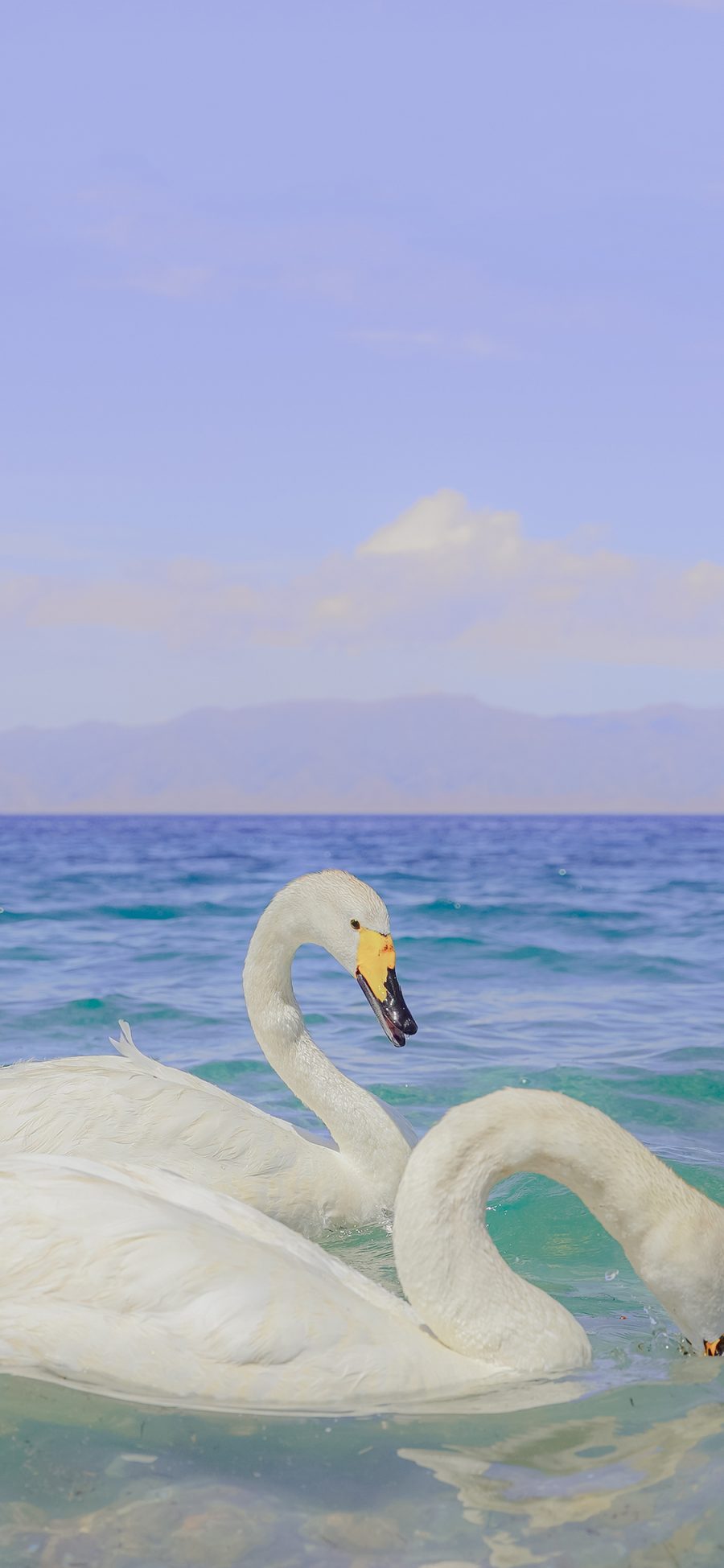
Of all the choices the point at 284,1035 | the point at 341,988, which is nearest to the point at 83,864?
the point at 341,988

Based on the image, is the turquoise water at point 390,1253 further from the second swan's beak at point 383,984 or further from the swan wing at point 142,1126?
the second swan's beak at point 383,984

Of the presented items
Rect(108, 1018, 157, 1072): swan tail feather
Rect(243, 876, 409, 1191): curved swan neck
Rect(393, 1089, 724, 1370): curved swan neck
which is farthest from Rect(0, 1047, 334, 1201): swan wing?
Rect(393, 1089, 724, 1370): curved swan neck

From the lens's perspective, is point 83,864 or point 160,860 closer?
point 83,864

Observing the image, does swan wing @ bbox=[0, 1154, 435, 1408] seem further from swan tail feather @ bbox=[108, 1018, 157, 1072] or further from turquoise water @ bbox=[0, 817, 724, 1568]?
swan tail feather @ bbox=[108, 1018, 157, 1072]

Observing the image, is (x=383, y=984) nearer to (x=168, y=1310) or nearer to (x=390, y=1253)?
(x=390, y=1253)

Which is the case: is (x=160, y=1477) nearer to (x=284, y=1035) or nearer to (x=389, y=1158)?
(x=389, y=1158)

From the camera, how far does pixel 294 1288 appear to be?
395cm

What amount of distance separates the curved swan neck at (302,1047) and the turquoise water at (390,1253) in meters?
0.40

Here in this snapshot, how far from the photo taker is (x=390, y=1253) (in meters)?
6.00

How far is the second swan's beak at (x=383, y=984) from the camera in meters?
6.23

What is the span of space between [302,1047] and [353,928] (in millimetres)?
764

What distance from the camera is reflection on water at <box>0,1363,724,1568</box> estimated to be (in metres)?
3.28

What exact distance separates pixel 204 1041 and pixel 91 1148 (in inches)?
167

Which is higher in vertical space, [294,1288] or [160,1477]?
[294,1288]
